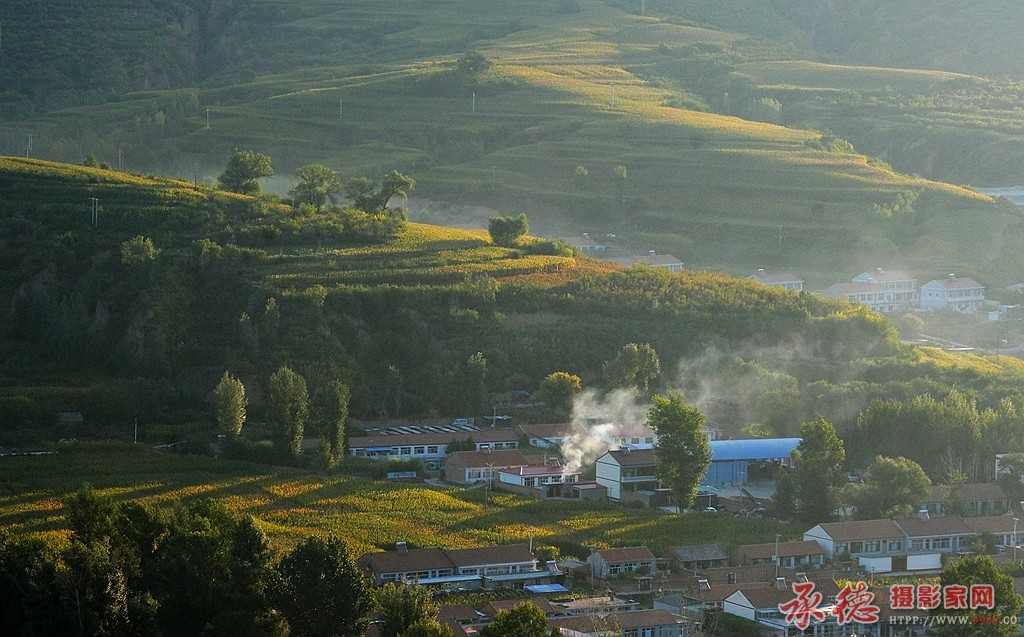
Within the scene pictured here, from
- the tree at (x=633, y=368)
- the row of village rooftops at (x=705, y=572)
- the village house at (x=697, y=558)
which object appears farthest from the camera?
the tree at (x=633, y=368)

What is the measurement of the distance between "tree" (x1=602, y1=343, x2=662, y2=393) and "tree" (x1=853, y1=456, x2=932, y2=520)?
11078 millimetres

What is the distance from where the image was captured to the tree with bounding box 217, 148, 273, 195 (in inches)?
2461

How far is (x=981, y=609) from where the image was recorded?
29.1 meters

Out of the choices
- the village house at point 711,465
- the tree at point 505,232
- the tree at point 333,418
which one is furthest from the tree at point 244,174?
the village house at point 711,465

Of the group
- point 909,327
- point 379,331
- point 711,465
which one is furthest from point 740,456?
point 909,327

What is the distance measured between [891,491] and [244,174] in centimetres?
3143

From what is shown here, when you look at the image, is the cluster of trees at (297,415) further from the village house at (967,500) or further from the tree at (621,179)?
the tree at (621,179)

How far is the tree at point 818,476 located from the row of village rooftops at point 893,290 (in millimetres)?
25255

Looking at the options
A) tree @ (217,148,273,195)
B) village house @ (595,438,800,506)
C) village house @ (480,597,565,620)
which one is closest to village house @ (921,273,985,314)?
village house @ (595,438,800,506)

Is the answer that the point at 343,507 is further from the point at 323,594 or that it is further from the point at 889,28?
the point at 889,28

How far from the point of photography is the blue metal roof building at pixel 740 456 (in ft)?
141

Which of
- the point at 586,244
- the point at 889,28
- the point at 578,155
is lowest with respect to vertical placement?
the point at 586,244

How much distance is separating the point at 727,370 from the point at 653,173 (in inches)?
1181

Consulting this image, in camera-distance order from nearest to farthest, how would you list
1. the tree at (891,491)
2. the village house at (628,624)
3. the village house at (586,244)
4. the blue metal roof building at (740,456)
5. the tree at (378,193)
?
the village house at (628,624), the tree at (891,491), the blue metal roof building at (740,456), the tree at (378,193), the village house at (586,244)
